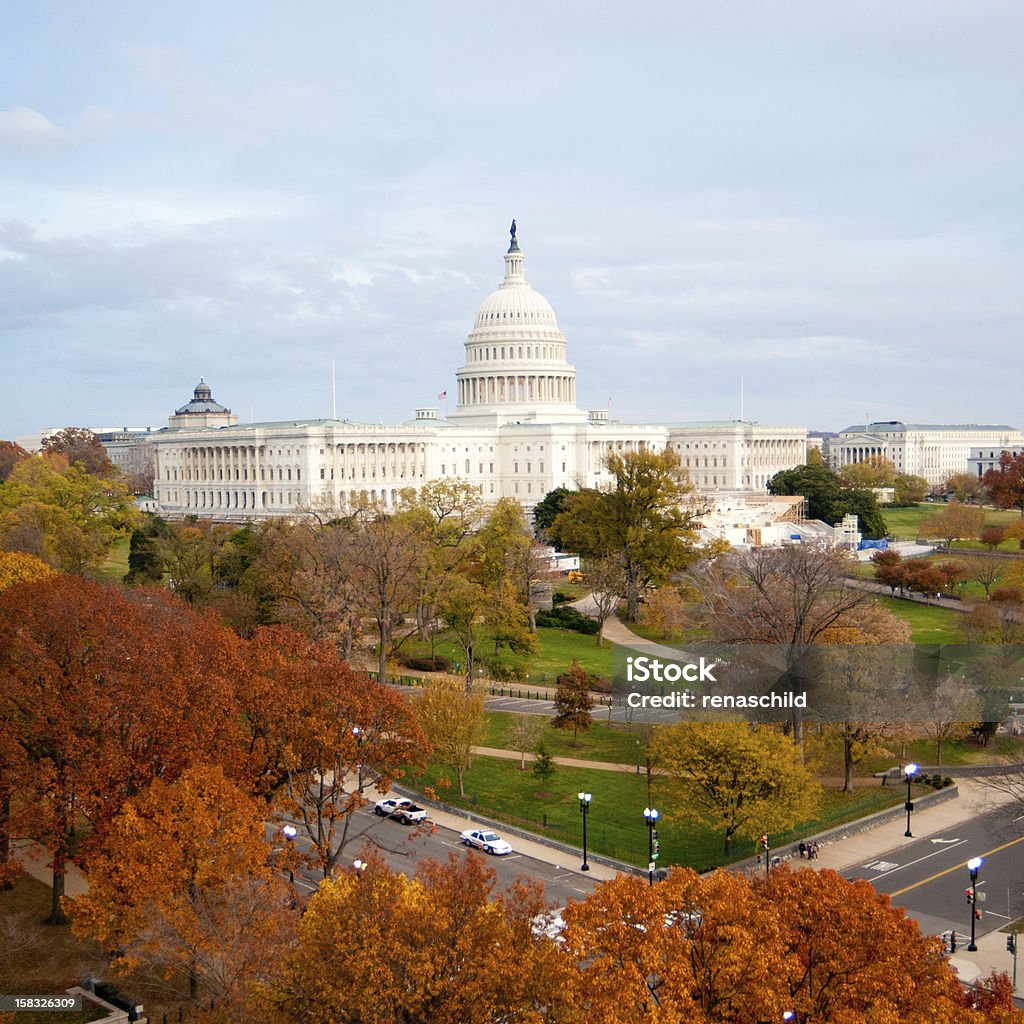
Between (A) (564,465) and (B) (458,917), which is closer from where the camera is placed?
(B) (458,917)

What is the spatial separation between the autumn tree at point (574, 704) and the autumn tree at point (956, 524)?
230ft

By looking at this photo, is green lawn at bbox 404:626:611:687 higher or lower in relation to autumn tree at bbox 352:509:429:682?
lower

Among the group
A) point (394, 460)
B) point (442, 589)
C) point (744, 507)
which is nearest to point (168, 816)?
point (442, 589)

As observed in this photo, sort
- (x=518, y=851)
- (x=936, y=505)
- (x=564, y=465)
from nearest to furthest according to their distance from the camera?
(x=518, y=851)
(x=564, y=465)
(x=936, y=505)

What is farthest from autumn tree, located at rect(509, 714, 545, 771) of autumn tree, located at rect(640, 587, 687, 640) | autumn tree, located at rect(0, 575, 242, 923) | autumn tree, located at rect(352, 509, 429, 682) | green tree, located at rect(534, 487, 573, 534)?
green tree, located at rect(534, 487, 573, 534)

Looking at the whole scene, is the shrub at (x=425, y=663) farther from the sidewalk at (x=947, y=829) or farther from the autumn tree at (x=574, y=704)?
the sidewalk at (x=947, y=829)

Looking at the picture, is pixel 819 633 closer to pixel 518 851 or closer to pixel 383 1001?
pixel 518 851

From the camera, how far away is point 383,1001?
71.8 feet

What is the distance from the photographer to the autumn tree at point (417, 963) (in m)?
21.7

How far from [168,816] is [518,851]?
1438 cm

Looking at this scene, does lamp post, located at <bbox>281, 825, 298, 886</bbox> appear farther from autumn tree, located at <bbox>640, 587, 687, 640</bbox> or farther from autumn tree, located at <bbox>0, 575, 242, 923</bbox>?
autumn tree, located at <bbox>640, 587, 687, 640</bbox>

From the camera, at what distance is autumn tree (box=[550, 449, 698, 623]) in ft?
273

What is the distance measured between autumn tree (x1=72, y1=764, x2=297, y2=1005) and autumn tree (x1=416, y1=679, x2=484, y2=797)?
1535 cm

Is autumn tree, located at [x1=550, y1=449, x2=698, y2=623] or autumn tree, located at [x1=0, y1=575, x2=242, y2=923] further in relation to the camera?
autumn tree, located at [x1=550, y1=449, x2=698, y2=623]
